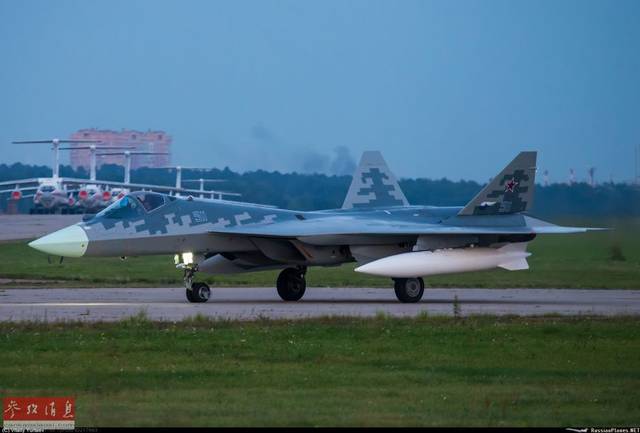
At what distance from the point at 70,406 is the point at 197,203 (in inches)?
542

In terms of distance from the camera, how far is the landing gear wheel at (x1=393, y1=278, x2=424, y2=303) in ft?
78.0

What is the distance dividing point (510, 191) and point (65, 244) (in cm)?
948

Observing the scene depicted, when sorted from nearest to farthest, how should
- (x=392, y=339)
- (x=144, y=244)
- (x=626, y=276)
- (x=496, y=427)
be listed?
(x=496, y=427)
(x=392, y=339)
(x=144, y=244)
(x=626, y=276)

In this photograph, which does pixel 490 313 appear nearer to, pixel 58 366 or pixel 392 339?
pixel 392 339

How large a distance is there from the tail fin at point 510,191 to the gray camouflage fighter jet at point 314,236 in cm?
2

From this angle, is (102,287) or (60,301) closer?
(60,301)

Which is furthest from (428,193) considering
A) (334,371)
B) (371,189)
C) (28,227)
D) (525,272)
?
(28,227)

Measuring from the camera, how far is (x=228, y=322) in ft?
60.2

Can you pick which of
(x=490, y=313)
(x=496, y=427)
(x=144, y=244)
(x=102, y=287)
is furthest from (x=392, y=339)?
(x=102, y=287)

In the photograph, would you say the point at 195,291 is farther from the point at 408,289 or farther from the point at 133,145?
the point at 133,145

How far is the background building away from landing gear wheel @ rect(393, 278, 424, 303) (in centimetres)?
12824

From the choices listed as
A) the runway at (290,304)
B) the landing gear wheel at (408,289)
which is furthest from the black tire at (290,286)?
the landing gear wheel at (408,289)

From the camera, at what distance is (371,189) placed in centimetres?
2819

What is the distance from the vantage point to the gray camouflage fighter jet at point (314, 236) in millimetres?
23156
